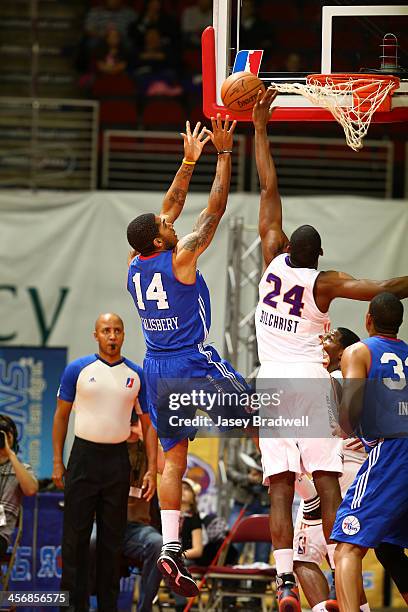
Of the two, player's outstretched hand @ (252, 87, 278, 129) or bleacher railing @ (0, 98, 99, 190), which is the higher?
bleacher railing @ (0, 98, 99, 190)

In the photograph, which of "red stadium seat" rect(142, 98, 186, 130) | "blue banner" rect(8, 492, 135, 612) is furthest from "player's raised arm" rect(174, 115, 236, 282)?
"red stadium seat" rect(142, 98, 186, 130)

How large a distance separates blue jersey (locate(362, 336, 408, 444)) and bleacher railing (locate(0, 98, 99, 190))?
23.5 feet

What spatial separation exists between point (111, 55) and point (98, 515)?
793 centimetres

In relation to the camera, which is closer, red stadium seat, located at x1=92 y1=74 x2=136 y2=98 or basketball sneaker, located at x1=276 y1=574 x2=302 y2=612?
basketball sneaker, located at x1=276 y1=574 x2=302 y2=612

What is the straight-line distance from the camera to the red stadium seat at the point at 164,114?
1462 cm

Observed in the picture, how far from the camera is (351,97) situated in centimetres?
790

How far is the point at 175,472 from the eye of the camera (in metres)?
7.60

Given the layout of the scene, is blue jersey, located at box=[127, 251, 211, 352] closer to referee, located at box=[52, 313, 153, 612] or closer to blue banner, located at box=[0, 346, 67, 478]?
referee, located at box=[52, 313, 153, 612]

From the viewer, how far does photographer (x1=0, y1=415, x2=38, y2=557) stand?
376 inches

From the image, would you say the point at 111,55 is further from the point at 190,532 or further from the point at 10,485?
the point at 10,485

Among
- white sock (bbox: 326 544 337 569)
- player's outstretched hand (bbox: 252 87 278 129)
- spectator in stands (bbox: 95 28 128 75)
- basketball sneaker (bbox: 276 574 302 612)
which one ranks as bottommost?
basketball sneaker (bbox: 276 574 302 612)

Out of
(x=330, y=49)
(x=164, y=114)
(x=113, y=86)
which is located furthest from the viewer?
(x=113, y=86)

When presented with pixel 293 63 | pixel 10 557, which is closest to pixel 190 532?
pixel 10 557

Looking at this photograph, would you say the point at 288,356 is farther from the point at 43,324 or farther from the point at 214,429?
the point at 43,324
